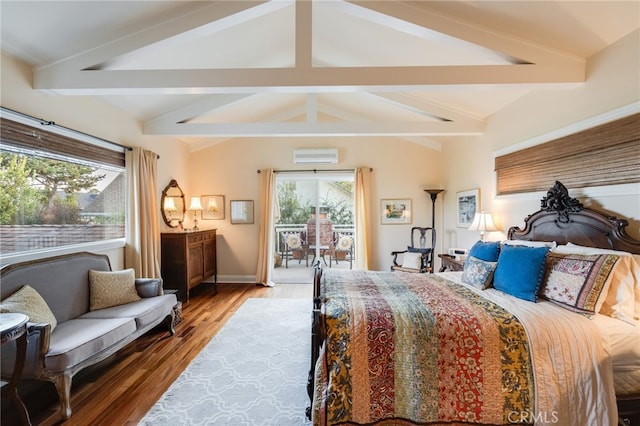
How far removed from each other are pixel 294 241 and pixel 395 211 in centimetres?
212

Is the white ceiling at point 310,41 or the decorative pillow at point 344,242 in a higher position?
the white ceiling at point 310,41

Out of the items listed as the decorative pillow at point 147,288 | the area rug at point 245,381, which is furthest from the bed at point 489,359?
the decorative pillow at point 147,288

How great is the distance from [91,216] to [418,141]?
17.0 ft

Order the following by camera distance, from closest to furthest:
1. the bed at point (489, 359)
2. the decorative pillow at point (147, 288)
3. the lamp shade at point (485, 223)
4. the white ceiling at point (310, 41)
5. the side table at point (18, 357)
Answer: the bed at point (489, 359)
the side table at point (18, 357)
the white ceiling at point (310, 41)
the decorative pillow at point (147, 288)
the lamp shade at point (485, 223)

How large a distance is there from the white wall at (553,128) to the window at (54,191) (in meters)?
4.87

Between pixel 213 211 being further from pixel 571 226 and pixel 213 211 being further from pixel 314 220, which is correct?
pixel 571 226

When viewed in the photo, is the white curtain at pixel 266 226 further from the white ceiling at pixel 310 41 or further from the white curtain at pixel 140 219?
the white ceiling at pixel 310 41

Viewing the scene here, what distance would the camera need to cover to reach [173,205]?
15.8 ft

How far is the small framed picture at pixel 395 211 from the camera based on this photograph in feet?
18.1

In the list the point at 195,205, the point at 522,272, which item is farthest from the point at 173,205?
the point at 522,272

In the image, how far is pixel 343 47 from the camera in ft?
11.4

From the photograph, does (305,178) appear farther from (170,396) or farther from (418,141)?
(170,396)

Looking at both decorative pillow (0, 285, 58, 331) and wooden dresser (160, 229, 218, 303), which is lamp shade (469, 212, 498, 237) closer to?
wooden dresser (160, 229, 218, 303)

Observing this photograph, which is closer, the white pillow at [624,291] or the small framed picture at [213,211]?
the white pillow at [624,291]
